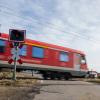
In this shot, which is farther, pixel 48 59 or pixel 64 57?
pixel 64 57

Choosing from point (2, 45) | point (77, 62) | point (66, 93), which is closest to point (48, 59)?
point (77, 62)

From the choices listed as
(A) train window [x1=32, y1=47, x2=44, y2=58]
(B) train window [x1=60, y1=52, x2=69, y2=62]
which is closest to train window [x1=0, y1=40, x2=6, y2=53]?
(A) train window [x1=32, y1=47, x2=44, y2=58]

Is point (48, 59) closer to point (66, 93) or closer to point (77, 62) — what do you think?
point (77, 62)

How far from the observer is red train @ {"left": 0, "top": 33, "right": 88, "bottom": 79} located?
25.6m

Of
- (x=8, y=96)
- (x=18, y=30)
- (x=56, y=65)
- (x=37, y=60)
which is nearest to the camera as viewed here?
(x=8, y=96)

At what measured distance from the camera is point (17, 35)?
18562mm

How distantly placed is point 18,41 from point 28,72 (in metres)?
10.8

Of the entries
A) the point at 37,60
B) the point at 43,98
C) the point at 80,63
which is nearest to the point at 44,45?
the point at 37,60

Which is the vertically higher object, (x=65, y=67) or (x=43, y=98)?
(x=65, y=67)

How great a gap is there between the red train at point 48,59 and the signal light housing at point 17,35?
684 centimetres

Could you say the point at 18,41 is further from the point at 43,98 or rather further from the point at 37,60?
the point at 37,60

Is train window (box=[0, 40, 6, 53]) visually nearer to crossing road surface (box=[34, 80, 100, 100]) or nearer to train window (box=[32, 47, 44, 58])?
train window (box=[32, 47, 44, 58])

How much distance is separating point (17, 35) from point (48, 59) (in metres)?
11.4

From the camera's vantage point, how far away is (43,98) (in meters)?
12.2
